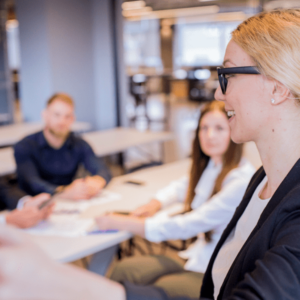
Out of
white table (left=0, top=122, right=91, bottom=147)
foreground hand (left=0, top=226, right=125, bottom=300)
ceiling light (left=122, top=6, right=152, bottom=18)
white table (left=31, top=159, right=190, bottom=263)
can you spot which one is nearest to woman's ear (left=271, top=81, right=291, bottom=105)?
foreground hand (left=0, top=226, right=125, bottom=300)

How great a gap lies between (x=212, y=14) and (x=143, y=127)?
6981 mm

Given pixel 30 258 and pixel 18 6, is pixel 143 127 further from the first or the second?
pixel 30 258

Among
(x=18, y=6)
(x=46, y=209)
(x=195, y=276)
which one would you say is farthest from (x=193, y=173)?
(x=18, y=6)

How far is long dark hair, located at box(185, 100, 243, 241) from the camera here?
2.02m

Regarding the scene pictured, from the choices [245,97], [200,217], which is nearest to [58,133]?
[200,217]

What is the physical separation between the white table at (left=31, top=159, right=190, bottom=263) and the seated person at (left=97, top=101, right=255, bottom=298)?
13 cm

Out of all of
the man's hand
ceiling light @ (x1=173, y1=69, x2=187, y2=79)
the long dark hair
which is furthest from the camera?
ceiling light @ (x1=173, y1=69, x2=187, y2=79)

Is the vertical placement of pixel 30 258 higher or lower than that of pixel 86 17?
lower

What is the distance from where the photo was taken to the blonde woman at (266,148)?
0.63 metres

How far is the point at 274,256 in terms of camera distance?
0.65 m

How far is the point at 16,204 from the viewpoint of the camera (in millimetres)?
2264

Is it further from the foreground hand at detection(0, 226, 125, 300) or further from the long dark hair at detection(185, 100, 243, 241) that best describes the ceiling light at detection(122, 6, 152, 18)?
the foreground hand at detection(0, 226, 125, 300)

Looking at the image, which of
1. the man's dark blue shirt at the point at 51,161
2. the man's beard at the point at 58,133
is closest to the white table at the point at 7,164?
the man's dark blue shirt at the point at 51,161

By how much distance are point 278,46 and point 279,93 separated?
0.11 meters
